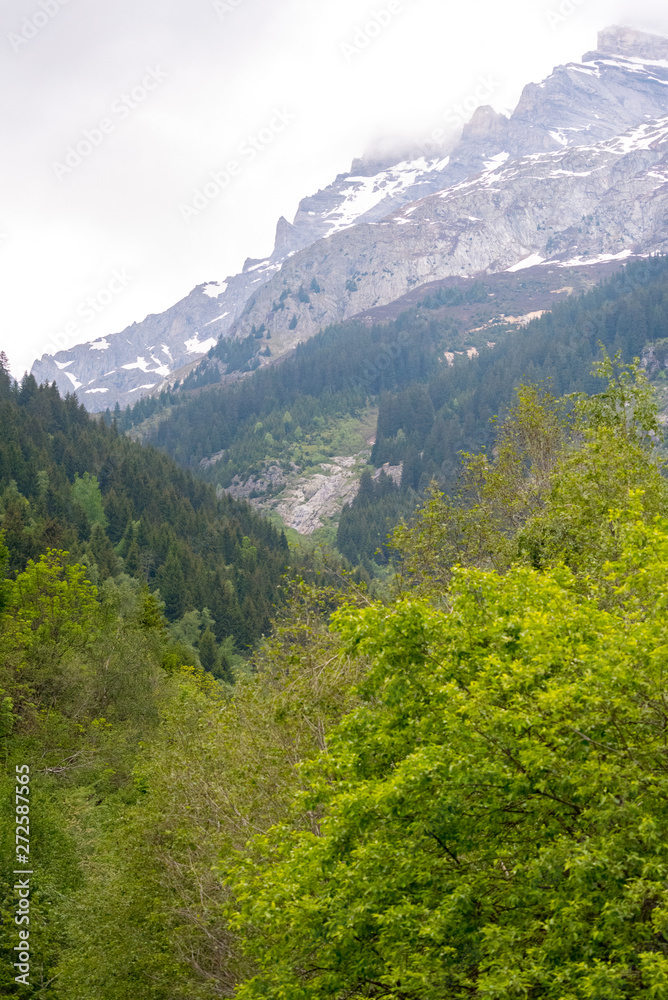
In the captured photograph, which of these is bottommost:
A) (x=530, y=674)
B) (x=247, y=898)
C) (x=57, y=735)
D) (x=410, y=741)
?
(x=57, y=735)

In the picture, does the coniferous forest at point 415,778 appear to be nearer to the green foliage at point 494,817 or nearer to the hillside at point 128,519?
the green foliage at point 494,817

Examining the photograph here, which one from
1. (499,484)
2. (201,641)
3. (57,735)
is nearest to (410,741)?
(499,484)

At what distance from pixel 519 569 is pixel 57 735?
125ft

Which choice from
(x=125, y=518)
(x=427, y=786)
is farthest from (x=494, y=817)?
(x=125, y=518)

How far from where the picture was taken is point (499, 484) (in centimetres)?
3581

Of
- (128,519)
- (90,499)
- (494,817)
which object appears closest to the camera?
(494,817)

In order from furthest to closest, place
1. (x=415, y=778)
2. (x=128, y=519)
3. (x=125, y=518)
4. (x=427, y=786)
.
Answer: (x=125, y=518), (x=128, y=519), (x=427, y=786), (x=415, y=778)

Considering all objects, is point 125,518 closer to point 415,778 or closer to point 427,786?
point 427,786

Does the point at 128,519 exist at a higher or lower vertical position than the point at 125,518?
lower

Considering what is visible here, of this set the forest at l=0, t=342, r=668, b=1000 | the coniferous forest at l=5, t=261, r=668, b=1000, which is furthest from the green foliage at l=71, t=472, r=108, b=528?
the forest at l=0, t=342, r=668, b=1000

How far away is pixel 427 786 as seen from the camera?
13.4 m

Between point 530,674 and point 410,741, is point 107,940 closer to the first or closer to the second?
point 410,741

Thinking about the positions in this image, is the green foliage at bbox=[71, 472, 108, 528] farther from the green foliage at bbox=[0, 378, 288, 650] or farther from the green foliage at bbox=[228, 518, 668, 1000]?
the green foliage at bbox=[228, 518, 668, 1000]

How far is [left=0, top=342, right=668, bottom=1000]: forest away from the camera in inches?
468
